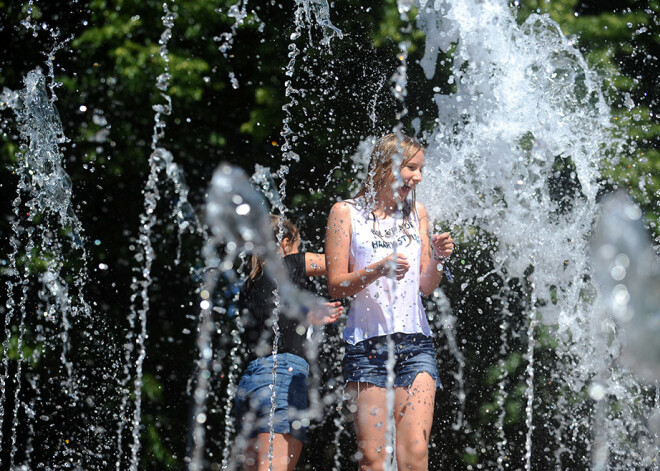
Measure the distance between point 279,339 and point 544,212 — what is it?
8.30 ft

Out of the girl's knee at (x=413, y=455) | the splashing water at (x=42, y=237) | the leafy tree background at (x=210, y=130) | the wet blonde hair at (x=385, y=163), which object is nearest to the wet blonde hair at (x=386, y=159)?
the wet blonde hair at (x=385, y=163)

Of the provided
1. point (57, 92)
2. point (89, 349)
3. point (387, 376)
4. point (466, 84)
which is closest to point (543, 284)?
point (466, 84)

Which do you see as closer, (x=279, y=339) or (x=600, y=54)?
(x=279, y=339)

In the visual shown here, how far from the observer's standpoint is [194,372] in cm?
525

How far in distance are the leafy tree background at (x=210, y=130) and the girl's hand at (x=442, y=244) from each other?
210 cm

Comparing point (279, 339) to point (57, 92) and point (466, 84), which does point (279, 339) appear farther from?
point (57, 92)

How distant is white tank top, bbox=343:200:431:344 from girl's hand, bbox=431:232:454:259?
81 millimetres

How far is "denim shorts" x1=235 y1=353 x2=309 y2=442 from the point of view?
110 inches

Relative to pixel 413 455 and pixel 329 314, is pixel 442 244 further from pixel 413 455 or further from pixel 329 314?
pixel 413 455

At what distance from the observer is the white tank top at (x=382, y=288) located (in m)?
2.74

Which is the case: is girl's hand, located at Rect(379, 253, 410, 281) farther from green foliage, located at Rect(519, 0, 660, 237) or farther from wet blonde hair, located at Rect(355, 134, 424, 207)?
green foliage, located at Rect(519, 0, 660, 237)

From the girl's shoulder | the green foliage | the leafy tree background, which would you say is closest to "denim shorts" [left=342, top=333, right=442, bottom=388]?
the girl's shoulder

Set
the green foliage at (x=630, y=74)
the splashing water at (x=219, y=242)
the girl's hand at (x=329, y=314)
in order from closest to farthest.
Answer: the girl's hand at (x=329, y=314), the green foliage at (x=630, y=74), the splashing water at (x=219, y=242)

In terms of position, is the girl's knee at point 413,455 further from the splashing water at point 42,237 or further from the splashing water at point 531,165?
the splashing water at point 42,237
